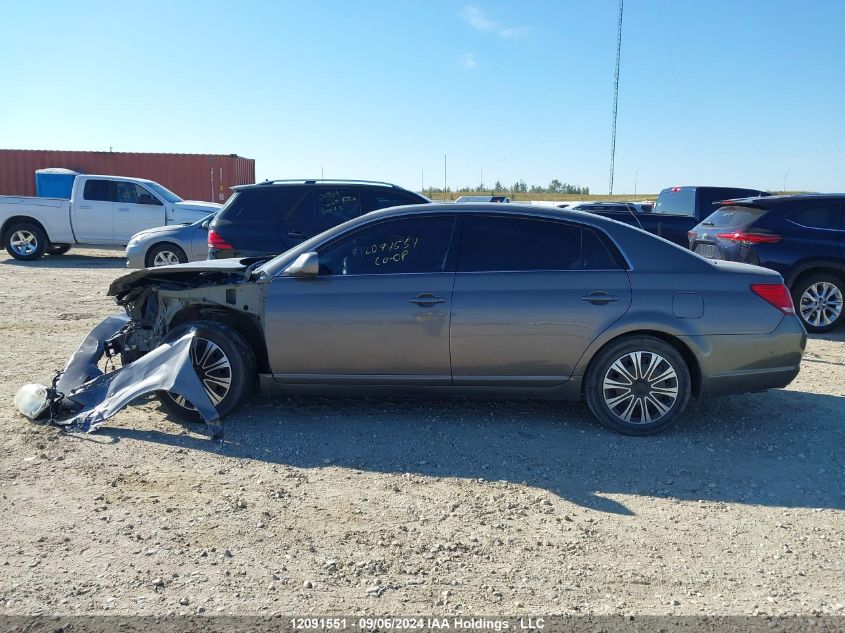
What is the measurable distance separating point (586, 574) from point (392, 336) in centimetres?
232

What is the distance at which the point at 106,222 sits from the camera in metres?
17.3

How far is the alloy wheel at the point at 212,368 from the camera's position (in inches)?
211

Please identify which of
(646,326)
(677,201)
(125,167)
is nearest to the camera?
(646,326)

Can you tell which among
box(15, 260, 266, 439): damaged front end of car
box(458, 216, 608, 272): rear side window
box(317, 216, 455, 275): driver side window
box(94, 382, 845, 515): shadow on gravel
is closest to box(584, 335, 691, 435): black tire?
box(94, 382, 845, 515): shadow on gravel

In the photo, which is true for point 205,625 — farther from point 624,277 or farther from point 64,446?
point 624,277

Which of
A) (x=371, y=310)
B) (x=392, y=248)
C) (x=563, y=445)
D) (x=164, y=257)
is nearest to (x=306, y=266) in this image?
(x=371, y=310)

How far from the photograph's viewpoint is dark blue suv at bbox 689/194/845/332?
9.23 m

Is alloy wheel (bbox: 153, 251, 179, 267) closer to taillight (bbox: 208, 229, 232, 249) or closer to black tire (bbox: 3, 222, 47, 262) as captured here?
taillight (bbox: 208, 229, 232, 249)

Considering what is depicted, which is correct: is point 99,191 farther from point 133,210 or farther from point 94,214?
point 133,210

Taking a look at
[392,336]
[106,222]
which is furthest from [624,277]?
[106,222]

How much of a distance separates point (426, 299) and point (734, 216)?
6.27 metres

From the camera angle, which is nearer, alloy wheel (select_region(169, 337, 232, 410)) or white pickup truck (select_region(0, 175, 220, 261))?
alloy wheel (select_region(169, 337, 232, 410))

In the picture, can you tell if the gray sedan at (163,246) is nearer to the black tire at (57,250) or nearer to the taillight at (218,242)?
the taillight at (218,242)

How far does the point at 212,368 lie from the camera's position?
5395 mm
